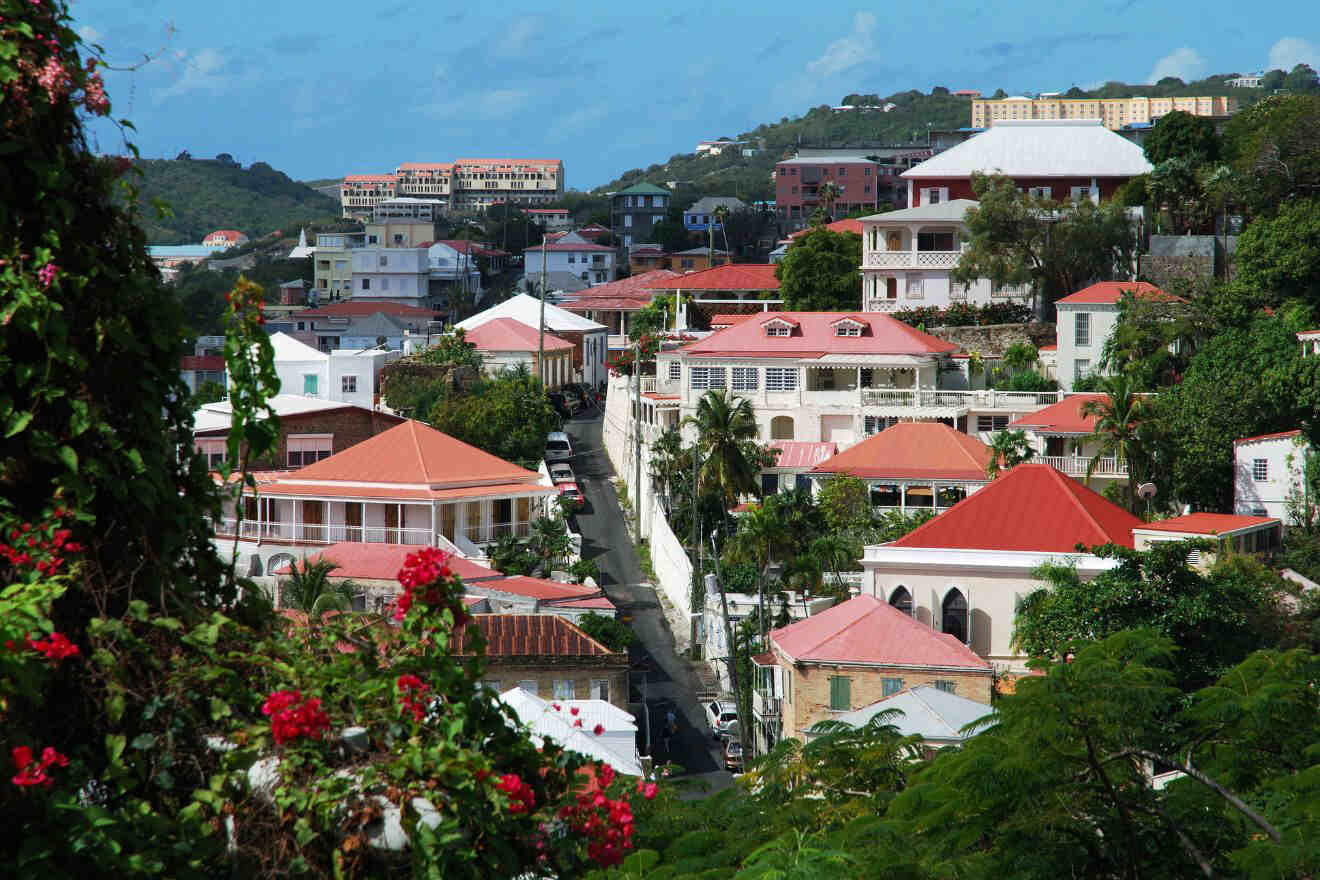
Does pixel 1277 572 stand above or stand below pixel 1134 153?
below

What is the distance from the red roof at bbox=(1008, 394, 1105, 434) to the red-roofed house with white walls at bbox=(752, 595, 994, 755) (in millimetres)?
18022

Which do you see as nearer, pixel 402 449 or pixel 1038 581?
pixel 1038 581

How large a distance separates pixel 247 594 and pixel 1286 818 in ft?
34.5

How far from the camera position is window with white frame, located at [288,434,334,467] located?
226 feet

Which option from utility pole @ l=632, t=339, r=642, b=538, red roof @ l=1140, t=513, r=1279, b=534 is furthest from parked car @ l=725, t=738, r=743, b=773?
utility pole @ l=632, t=339, r=642, b=538

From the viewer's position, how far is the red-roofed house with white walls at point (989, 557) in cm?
4541

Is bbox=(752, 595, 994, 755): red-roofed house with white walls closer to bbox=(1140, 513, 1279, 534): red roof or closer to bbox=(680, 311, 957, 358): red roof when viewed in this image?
bbox=(1140, 513, 1279, 534): red roof

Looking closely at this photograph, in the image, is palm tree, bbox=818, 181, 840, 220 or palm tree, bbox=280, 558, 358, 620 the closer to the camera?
palm tree, bbox=280, 558, 358, 620

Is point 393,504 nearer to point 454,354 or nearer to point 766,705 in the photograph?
point 766,705

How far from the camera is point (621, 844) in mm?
7715

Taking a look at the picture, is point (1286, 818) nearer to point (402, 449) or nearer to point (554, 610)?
point (554, 610)

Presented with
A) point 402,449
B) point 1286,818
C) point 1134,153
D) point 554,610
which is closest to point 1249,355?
point 554,610

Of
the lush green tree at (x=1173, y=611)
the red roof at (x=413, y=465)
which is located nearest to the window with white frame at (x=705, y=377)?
the red roof at (x=413, y=465)

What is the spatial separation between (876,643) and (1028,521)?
8789 mm
